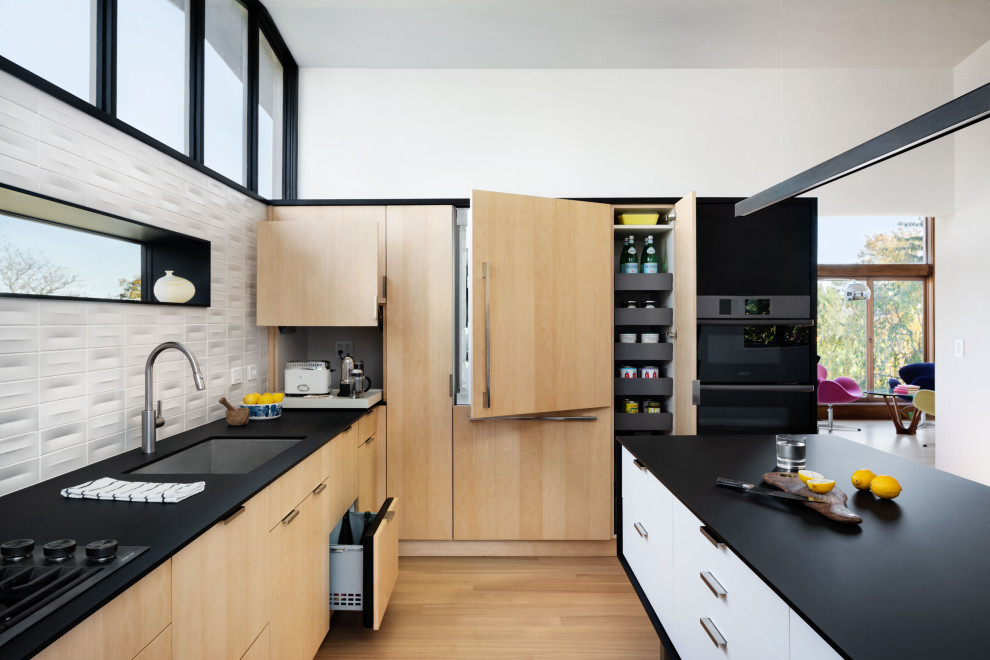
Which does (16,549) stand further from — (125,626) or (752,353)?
(752,353)

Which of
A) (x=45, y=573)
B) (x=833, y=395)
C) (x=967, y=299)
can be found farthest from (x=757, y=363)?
(x=833, y=395)

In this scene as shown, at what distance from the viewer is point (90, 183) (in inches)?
58.4

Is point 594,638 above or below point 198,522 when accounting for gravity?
below

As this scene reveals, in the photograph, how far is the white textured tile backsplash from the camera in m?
1.26

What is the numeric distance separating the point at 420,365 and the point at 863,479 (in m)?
2.02

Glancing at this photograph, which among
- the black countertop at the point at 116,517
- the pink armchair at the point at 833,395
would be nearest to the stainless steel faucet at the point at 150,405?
the black countertop at the point at 116,517

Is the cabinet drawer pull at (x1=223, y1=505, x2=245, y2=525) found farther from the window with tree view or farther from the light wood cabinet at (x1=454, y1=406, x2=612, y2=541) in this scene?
the window with tree view

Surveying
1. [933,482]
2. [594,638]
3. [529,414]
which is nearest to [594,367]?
[529,414]

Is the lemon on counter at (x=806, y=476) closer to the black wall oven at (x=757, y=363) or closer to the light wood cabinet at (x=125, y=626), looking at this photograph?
the black wall oven at (x=757, y=363)

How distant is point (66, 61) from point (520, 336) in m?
1.96

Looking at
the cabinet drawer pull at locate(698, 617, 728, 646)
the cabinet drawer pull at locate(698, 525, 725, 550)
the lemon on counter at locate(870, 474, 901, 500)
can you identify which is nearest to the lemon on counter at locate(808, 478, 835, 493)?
the lemon on counter at locate(870, 474, 901, 500)

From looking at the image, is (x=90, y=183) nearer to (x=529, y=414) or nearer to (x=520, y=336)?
(x=520, y=336)

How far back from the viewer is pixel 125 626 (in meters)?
0.84

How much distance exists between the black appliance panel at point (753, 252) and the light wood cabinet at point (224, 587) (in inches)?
94.9
